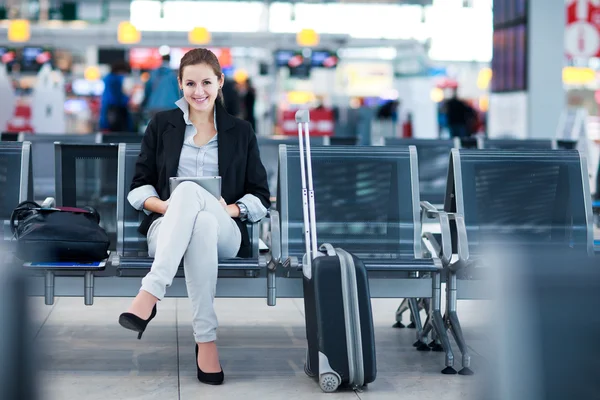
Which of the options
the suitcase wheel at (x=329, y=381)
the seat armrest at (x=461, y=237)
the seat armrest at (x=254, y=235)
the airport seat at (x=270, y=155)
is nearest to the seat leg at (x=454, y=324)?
the seat armrest at (x=461, y=237)

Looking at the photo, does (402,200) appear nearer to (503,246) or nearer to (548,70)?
(503,246)

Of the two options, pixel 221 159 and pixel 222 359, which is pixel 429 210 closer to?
pixel 221 159

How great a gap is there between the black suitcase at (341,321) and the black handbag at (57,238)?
3.79ft

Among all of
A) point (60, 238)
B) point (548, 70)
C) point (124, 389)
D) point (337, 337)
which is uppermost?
point (548, 70)

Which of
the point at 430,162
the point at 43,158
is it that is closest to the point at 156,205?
the point at 43,158

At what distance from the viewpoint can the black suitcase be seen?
4.46m

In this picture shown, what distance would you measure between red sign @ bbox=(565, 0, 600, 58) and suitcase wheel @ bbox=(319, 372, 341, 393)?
31.5 ft

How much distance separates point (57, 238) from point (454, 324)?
80.1 inches

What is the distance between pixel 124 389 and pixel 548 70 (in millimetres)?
10620

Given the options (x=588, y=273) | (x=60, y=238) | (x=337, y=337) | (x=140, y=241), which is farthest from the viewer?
(x=140, y=241)

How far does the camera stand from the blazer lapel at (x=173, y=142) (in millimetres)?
5152

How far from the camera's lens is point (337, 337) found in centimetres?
446

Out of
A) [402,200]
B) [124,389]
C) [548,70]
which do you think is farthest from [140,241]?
[548,70]

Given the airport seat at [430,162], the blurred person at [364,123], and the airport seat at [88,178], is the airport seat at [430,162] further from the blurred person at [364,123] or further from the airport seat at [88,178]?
the blurred person at [364,123]
